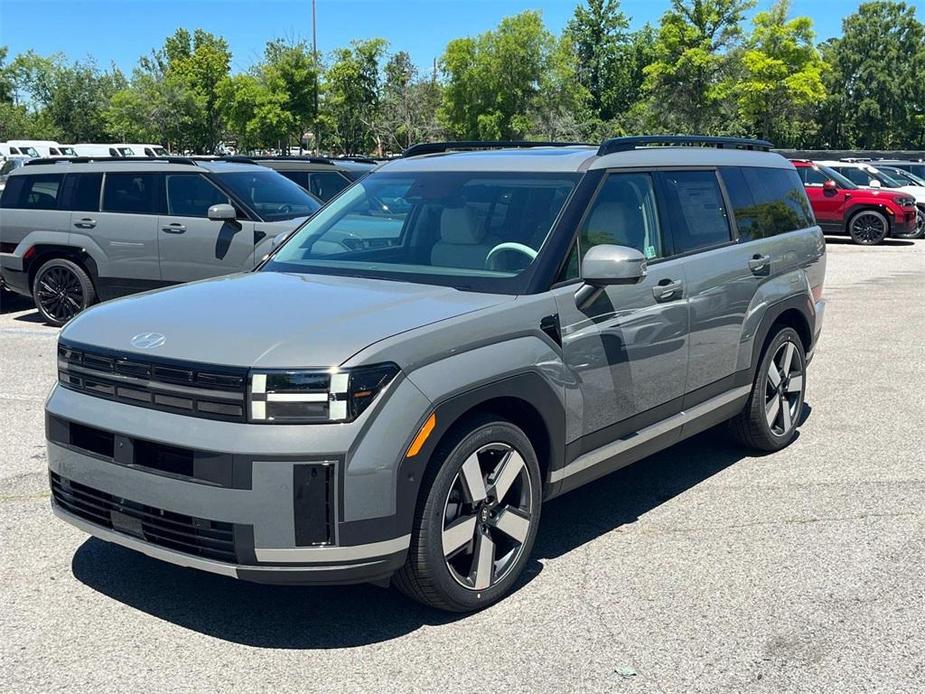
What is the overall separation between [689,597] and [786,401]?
2.58 metres

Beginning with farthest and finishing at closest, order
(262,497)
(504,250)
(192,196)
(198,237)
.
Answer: (192,196) → (198,237) → (504,250) → (262,497)

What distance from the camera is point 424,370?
367cm

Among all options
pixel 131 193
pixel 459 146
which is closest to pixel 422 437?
pixel 459 146

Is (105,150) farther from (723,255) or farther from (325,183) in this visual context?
(723,255)

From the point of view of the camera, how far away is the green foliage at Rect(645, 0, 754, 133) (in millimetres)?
58812

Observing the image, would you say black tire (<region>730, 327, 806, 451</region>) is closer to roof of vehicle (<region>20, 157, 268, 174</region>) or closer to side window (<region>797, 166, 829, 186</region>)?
roof of vehicle (<region>20, 157, 268, 174</region>)

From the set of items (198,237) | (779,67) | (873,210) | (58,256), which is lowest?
(58,256)

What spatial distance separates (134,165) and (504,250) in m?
7.77

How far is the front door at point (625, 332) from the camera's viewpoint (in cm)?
441

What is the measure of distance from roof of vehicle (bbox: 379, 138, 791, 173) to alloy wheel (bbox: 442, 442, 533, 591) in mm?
1571

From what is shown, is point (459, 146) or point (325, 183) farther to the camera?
point (325, 183)

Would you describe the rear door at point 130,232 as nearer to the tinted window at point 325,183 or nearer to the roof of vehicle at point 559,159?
the tinted window at point 325,183

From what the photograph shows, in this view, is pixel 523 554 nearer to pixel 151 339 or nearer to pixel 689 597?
pixel 689 597

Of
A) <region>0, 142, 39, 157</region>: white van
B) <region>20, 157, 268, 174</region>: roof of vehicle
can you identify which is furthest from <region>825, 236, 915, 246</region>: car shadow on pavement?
<region>0, 142, 39, 157</region>: white van
